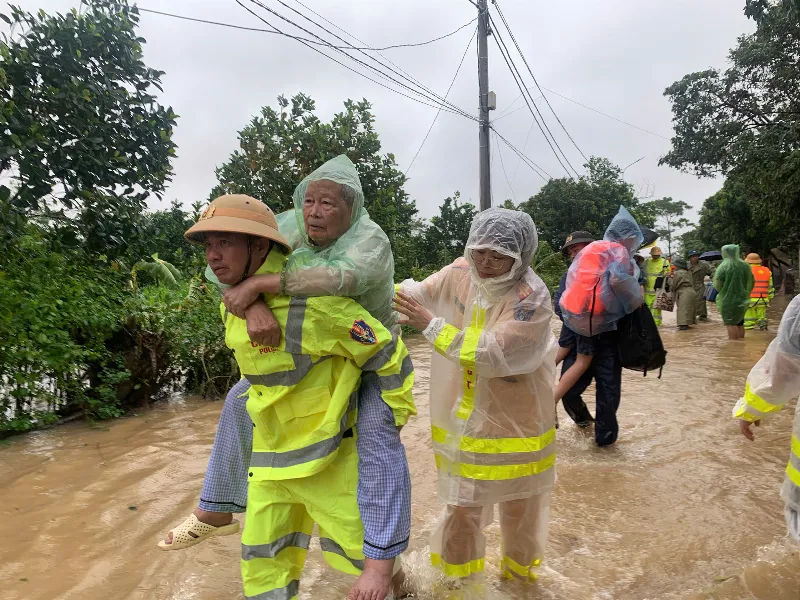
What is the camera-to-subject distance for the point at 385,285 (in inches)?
84.4

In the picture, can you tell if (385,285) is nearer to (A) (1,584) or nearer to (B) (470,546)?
(B) (470,546)

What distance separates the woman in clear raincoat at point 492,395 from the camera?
2.53 metres

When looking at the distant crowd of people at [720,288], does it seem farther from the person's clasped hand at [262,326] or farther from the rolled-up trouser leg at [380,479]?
the person's clasped hand at [262,326]

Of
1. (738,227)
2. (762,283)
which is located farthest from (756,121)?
(762,283)

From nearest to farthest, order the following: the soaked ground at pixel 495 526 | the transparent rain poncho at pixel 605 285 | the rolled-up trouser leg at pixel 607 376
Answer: the soaked ground at pixel 495 526 → the transparent rain poncho at pixel 605 285 → the rolled-up trouser leg at pixel 607 376

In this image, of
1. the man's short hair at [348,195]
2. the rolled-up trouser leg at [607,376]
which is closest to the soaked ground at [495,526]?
the rolled-up trouser leg at [607,376]

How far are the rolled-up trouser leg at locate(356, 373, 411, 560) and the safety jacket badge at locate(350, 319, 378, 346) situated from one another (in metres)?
0.21

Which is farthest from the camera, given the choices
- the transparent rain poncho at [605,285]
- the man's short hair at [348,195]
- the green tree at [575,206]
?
the green tree at [575,206]

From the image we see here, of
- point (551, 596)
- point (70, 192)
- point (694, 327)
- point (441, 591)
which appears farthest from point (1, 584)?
point (694, 327)

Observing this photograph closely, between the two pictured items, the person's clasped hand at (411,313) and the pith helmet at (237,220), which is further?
the person's clasped hand at (411,313)

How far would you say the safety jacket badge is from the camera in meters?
1.94

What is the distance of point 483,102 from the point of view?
42.1 ft

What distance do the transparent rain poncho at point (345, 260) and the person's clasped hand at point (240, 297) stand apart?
113 millimetres

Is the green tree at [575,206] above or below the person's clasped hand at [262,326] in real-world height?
above
